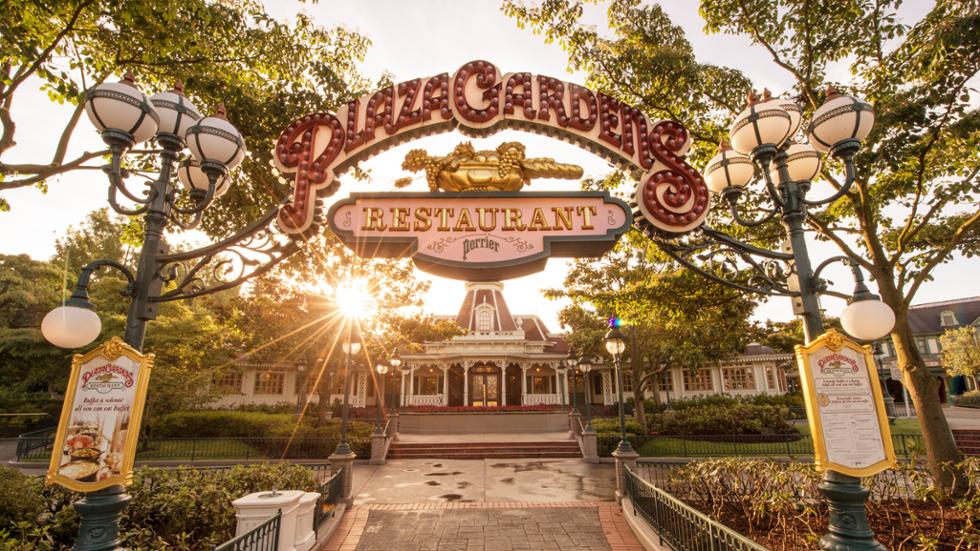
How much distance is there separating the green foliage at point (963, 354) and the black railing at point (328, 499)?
165 ft

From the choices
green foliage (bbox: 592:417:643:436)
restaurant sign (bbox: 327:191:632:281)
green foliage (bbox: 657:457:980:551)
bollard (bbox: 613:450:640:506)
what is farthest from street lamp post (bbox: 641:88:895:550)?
green foliage (bbox: 592:417:643:436)

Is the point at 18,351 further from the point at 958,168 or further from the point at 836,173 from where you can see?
the point at 958,168

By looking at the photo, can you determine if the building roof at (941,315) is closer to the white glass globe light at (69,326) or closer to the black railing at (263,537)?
the black railing at (263,537)

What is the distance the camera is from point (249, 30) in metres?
9.13

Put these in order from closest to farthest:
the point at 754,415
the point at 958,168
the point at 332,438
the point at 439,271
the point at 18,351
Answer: the point at 439,271 < the point at 958,168 < the point at 332,438 < the point at 754,415 < the point at 18,351

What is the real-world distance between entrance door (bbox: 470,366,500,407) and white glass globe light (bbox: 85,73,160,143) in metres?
30.2

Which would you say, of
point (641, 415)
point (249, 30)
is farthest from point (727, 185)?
point (641, 415)

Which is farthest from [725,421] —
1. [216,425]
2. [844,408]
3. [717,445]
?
[216,425]

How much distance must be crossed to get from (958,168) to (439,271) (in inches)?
435

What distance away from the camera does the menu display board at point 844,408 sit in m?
3.36

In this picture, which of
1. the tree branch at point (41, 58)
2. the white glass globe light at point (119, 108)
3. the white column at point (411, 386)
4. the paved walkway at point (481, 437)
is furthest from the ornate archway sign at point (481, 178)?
the white column at point (411, 386)

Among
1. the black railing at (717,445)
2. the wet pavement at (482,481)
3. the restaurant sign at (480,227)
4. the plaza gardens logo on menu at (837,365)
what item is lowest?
the wet pavement at (482,481)

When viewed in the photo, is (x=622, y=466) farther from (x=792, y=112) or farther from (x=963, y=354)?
(x=963, y=354)

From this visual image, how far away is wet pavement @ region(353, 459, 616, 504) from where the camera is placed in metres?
11.1
